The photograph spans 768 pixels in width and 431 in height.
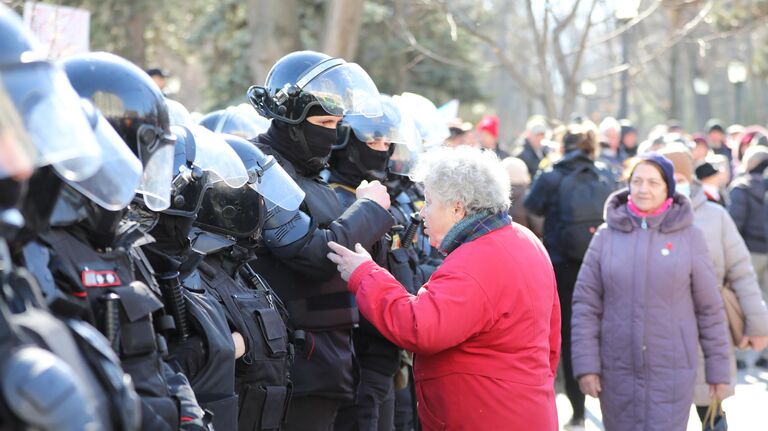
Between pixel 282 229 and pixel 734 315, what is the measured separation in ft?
10.6

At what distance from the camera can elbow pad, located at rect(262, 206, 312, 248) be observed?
14.6ft

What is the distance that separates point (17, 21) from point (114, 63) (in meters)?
0.98

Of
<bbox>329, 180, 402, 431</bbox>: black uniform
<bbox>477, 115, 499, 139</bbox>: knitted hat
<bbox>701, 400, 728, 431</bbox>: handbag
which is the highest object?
<bbox>477, 115, 499, 139</bbox>: knitted hat

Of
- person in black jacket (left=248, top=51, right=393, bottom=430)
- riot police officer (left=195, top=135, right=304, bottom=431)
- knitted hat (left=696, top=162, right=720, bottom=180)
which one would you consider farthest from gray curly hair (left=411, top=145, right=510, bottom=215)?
knitted hat (left=696, top=162, right=720, bottom=180)

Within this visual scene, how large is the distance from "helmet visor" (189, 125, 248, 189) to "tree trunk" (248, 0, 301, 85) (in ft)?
31.3

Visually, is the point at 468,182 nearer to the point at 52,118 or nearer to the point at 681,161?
the point at 52,118

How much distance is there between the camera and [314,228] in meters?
4.49

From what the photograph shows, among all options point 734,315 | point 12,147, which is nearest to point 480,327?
point 12,147

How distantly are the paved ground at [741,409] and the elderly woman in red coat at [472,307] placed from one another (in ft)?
13.3

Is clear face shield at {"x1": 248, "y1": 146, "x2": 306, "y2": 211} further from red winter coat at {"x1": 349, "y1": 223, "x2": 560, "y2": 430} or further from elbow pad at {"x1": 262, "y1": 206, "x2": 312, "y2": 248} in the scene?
red winter coat at {"x1": 349, "y1": 223, "x2": 560, "y2": 430}

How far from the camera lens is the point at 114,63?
314cm

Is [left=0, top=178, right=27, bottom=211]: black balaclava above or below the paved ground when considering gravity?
above

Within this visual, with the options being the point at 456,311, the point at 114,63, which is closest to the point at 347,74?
the point at 456,311

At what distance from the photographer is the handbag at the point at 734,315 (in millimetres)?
6449
